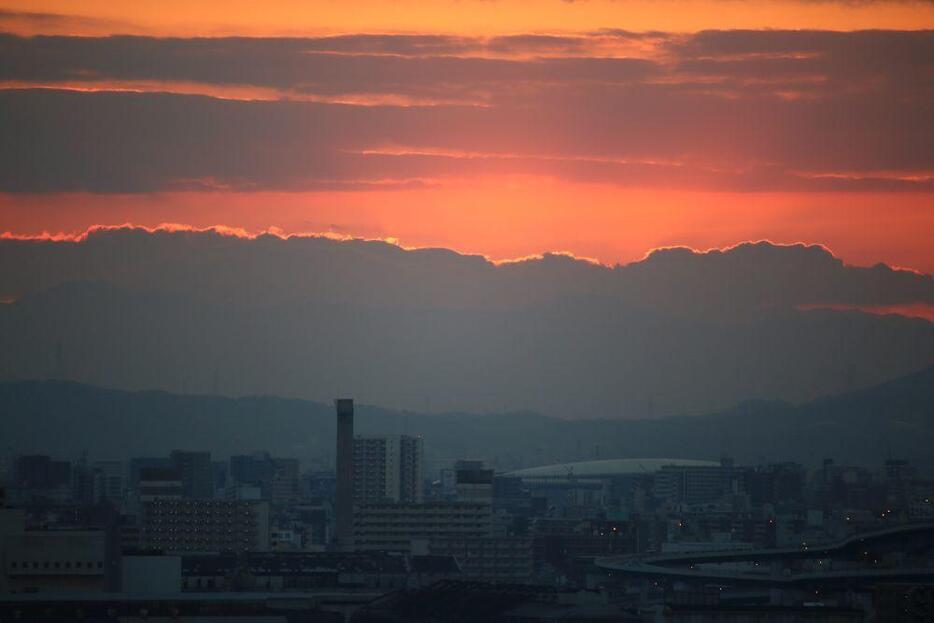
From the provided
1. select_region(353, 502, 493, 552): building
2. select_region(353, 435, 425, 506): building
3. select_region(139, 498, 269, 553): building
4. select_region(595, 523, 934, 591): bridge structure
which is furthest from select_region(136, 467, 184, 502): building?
select_region(353, 435, 425, 506): building

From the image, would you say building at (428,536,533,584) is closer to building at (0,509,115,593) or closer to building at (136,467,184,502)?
building at (136,467,184,502)

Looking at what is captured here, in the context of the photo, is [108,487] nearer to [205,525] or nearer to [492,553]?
[205,525]

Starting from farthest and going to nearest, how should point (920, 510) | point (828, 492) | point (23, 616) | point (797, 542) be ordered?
point (828, 492) < point (920, 510) < point (797, 542) < point (23, 616)

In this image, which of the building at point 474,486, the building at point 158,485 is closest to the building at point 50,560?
the building at point 158,485

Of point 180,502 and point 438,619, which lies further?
point 180,502

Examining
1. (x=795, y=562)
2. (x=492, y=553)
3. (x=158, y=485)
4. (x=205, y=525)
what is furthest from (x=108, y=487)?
(x=795, y=562)

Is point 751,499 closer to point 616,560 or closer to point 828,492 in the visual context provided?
point 828,492

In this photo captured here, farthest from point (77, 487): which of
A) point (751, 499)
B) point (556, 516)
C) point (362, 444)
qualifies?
point (751, 499)
